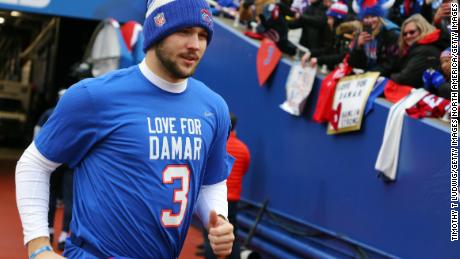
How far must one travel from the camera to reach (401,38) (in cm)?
873

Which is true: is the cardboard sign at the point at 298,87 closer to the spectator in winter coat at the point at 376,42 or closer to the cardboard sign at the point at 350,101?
the cardboard sign at the point at 350,101

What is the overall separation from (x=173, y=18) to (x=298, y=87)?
284 inches

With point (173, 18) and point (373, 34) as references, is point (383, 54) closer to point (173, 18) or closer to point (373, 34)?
point (373, 34)

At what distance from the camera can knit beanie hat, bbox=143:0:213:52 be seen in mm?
3383

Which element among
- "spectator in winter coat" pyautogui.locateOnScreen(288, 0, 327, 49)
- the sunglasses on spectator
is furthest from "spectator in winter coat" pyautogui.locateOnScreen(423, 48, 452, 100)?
"spectator in winter coat" pyautogui.locateOnScreen(288, 0, 327, 49)

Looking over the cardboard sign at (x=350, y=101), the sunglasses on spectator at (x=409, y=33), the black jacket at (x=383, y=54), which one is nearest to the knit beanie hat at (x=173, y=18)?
the sunglasses on spectator at (x=409, y=33)

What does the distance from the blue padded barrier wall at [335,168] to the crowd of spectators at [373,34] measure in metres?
0.42

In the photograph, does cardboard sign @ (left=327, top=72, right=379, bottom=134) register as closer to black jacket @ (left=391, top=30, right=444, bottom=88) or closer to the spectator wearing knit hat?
black jacket @ (left=391, top=30, right=444, bottom=88)

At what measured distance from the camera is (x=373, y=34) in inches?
355

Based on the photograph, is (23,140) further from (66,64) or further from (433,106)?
(433,106)

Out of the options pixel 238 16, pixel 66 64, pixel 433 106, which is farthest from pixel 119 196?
pixel 66 64

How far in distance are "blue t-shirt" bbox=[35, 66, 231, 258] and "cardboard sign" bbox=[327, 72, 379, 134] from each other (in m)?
5.84

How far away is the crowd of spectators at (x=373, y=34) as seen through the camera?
8426 mm

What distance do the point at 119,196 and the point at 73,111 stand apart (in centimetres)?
39
